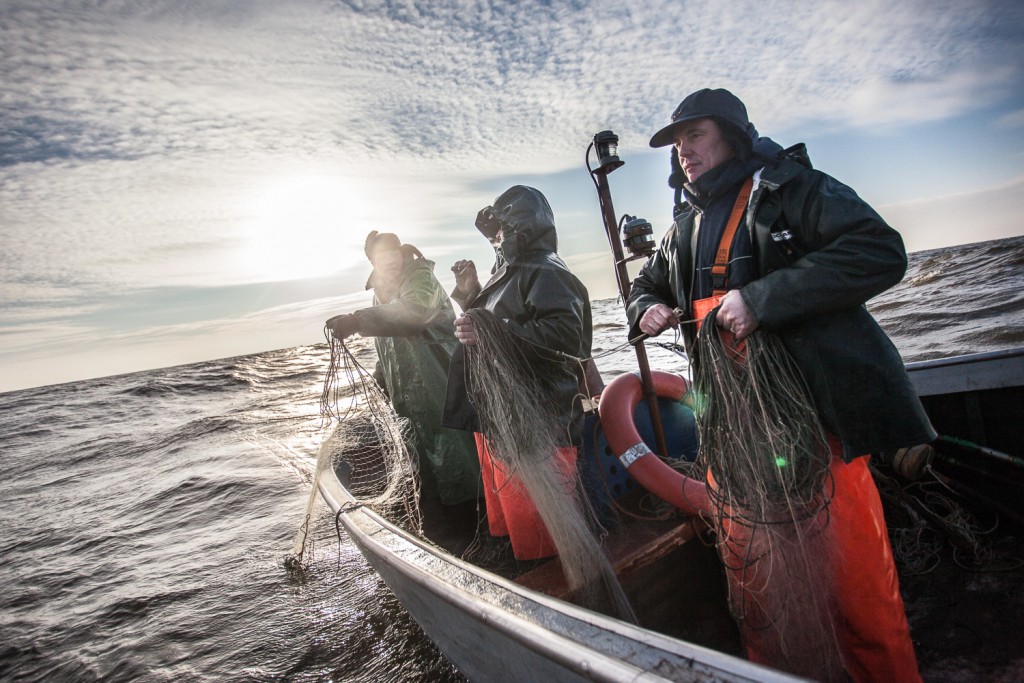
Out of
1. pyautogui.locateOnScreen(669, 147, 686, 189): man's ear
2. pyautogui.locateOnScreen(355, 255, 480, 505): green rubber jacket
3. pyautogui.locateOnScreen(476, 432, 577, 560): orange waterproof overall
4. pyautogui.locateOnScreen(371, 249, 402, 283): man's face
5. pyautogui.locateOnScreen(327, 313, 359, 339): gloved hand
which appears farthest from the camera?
pyautogui.locateOnScreen(371, 249, 402, 283): man's face

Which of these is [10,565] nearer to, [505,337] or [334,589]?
[334,589]

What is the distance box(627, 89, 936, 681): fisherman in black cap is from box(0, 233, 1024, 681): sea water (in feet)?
6.45

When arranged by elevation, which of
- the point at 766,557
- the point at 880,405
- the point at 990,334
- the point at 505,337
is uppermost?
the point at 505,337

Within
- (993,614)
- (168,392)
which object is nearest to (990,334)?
(993,614)

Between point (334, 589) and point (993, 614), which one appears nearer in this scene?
point (993, 614)

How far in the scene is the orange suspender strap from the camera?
1935mm

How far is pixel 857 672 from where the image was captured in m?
1.75

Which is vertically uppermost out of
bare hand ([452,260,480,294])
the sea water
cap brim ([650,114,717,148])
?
cap brim ([650,114,717,148])

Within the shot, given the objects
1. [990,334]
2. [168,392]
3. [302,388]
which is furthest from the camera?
[168,392]

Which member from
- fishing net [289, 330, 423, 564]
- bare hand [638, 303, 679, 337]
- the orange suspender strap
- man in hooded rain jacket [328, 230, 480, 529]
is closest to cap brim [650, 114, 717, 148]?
the orange suspender strap

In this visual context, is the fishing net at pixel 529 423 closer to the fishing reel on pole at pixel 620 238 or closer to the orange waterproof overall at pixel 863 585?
the fishing reel on pole at pixel 620 238

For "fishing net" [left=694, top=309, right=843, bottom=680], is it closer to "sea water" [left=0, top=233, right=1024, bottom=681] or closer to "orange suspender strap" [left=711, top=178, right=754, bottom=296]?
"orange suspender strap" [left=711, top=178, right=754, bottom=296]

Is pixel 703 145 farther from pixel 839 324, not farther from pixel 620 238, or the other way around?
pixel 620 238

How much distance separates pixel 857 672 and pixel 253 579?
5586 millimetres
